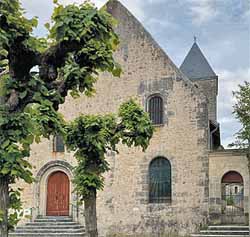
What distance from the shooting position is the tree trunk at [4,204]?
261 inches

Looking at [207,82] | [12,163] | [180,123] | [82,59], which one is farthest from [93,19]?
[207,82]

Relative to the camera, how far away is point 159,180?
20.1 metres

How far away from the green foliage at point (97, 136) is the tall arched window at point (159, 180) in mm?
7767

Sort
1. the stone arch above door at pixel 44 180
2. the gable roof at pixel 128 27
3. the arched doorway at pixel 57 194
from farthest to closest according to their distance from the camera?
1. the arched doorway at pixel 57 194
2. the stone arch above door at pixel 44 180
3. the gable roof at pixel 128 27

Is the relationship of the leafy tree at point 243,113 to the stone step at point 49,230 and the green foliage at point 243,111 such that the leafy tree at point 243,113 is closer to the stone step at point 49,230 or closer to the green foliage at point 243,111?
the green foliage at point 243,111

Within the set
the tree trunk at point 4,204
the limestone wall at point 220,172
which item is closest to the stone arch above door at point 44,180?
the limestone wall at point 220,172

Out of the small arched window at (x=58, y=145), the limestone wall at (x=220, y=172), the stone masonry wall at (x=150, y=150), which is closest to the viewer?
the limestone wall at (x=220, y=172)

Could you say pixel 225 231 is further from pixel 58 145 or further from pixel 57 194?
pixel 58 145

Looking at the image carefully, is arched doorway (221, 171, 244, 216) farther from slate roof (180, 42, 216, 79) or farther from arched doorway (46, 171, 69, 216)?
slate roof (180, 42, 216, 79)

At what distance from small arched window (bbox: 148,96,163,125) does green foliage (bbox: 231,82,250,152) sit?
10.2 feet

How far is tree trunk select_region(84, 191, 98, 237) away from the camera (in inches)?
461

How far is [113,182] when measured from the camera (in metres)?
20.8

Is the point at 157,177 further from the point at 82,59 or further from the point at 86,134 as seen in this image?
the point at 82,59

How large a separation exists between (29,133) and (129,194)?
14.0m
